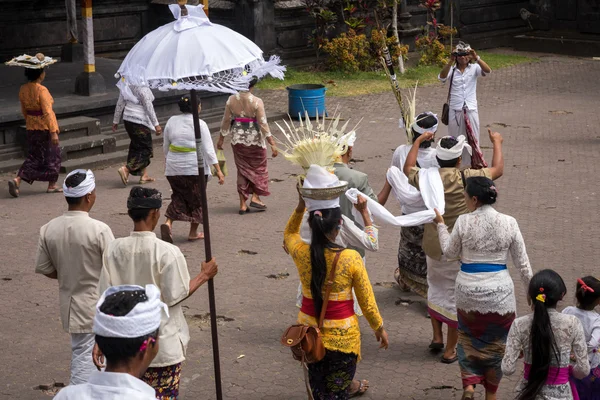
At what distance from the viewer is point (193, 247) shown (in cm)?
961

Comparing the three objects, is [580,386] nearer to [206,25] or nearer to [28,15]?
[206,25]

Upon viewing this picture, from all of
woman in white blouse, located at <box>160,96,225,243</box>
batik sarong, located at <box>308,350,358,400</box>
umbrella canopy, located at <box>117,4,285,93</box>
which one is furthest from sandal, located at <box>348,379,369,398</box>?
woman in white blouse, located at <box>160,96,225,243</box>

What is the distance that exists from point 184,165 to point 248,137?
1.18 m

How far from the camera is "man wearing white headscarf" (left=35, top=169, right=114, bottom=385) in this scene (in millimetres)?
5512

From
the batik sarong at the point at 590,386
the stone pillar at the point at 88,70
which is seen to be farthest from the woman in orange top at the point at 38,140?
the batik sarong at the point at 590,386

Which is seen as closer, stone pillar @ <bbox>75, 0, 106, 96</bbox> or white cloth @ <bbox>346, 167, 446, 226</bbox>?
white cloth @ <bbox>346, 167, 446, 226</bbox>

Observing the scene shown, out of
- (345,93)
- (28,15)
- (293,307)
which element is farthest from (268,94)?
(293,307)

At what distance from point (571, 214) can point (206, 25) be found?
6.31 metres

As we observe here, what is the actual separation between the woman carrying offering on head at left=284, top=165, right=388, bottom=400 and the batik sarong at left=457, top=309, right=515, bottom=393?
0.80 metres

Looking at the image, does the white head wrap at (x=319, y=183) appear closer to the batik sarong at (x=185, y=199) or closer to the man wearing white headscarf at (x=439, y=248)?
the man wearing white headscarf at (x=439, y=248)

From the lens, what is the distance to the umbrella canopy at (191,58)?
532 centimetres

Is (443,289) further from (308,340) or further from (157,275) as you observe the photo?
(157,275)

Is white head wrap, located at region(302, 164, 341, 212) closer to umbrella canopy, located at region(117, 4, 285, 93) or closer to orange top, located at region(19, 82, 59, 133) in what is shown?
umbrella canopy, located at region(117, 4, 285, 93)

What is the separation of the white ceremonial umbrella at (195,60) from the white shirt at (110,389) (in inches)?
86.3
